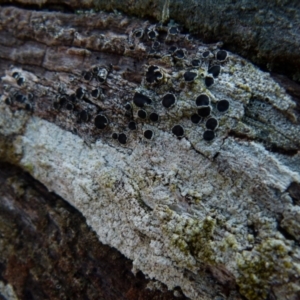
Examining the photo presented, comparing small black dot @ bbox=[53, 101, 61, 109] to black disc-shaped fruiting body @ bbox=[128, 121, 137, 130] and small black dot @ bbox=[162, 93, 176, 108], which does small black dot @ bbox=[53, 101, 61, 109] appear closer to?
black disc-shaped fruiting body @ bbox=[128, 121, 137, 130]

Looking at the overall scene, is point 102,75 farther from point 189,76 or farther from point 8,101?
point 8,101

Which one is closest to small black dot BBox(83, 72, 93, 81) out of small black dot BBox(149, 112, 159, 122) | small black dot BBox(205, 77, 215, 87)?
small black dot BBox(149, 112, 159, 122)

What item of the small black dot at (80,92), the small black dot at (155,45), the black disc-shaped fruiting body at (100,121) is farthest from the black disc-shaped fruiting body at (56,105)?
the small black dot at (155,45)

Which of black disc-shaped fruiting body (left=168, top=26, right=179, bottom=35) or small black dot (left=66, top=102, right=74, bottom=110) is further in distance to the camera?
small black dot (left=66, top=102, right=74, bottom=110)

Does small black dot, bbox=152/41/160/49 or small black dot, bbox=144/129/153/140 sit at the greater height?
small black dot, bbox=152/41/160/49

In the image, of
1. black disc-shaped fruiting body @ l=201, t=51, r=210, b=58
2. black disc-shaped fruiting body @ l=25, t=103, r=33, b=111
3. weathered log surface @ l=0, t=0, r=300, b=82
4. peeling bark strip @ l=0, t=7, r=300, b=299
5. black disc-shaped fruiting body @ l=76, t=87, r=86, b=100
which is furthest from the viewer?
black disc-shaped fruiting body @ l=25, t=103, r=33, b=111

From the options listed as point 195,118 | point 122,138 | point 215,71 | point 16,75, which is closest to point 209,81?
point 215,71

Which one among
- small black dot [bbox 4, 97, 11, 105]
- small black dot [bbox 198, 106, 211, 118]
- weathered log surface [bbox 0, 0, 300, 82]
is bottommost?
small black dot [bbox 4, 97, 11, 105]
